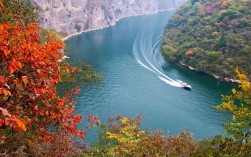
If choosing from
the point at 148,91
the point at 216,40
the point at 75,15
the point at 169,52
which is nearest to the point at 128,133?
A: the point at 148,91

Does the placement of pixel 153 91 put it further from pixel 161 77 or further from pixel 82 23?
pixel 82 23

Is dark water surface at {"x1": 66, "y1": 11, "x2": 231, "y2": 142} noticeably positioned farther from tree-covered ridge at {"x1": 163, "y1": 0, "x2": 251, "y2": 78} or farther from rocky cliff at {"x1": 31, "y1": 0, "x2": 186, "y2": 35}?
rocky cliff at {"x1": 31, "y1": 0, "x2": 186, "y2": 35}

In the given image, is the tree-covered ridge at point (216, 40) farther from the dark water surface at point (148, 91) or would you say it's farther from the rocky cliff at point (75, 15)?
the rocky cliff at point (75, 15)

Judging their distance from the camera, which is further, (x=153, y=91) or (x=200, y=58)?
(x=200, y=58)

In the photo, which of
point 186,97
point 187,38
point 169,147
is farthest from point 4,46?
point 187,38

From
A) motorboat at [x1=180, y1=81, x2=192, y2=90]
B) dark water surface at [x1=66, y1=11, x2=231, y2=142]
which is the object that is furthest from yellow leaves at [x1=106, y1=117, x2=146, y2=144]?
motorboat at [x1=180, y1=81, x2=192, y2=90]

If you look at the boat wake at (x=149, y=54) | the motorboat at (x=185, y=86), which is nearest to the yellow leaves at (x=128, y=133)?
the motorboat at (x=185, y=86)

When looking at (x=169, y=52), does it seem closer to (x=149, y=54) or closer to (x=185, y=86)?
(x=149, y=54)
